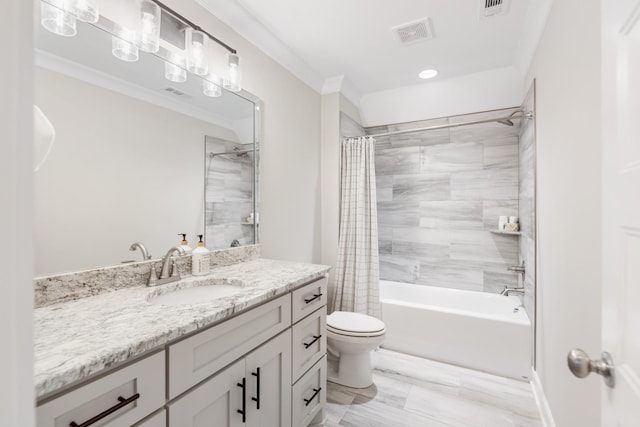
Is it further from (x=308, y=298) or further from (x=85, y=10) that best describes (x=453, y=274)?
(x=85, y=10)

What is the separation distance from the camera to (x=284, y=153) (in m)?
2.30

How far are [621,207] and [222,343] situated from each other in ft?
3.76

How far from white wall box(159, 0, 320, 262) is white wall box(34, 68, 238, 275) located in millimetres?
569

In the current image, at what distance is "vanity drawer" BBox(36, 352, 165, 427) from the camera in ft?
2.14

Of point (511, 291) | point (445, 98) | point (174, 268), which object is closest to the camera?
point (174, 268)

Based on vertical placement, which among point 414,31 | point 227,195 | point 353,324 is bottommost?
point 353,324

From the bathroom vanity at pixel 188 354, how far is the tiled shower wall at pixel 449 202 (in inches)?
77.9

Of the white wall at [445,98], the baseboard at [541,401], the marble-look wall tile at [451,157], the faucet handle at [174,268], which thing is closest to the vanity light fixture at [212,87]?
the faucet handle at [174,268]

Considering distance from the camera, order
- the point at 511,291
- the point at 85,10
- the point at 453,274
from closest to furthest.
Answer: the point at 85,10
the point at 511,291
the point at 453,274

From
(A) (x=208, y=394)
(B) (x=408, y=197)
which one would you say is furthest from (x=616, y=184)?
(B) (x=408, y=197)

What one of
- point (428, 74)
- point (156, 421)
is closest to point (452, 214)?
point (428, 74)

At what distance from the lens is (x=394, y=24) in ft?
6.54

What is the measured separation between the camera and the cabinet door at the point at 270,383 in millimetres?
1185

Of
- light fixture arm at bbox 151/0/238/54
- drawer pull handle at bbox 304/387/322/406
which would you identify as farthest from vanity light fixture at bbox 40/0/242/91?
drawer pull handle at bbox 304/387/322/406
